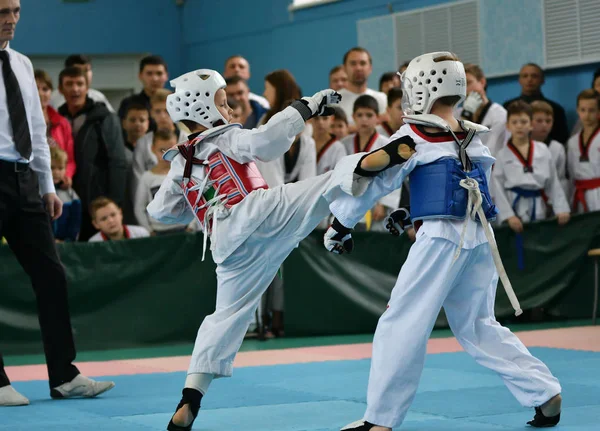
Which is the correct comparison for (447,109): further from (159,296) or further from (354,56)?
(354,56)

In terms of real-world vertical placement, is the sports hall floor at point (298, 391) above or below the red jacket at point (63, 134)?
below

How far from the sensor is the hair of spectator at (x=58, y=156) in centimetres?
833

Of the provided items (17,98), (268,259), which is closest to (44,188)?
(17,98)

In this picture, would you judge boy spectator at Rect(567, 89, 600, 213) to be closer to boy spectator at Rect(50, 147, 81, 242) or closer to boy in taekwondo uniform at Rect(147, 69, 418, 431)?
boy spectator at Rect(50, 147, 81, 242)

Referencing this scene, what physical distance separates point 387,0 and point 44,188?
898cm

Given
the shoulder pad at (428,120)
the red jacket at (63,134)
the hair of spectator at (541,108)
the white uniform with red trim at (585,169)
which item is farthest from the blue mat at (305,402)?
the hair of spectator at (541,108)

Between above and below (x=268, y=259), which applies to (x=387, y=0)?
above

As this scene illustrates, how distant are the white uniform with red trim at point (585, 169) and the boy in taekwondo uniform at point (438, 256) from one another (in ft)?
18.4

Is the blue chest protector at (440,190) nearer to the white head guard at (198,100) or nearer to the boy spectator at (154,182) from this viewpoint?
the white head guard at (198,100)

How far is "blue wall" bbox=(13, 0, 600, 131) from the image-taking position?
14688 mm

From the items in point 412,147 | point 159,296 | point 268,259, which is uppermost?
point 412,147

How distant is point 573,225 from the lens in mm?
9750

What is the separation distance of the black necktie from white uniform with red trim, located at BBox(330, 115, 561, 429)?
77.9 inches

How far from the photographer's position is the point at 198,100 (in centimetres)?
489
